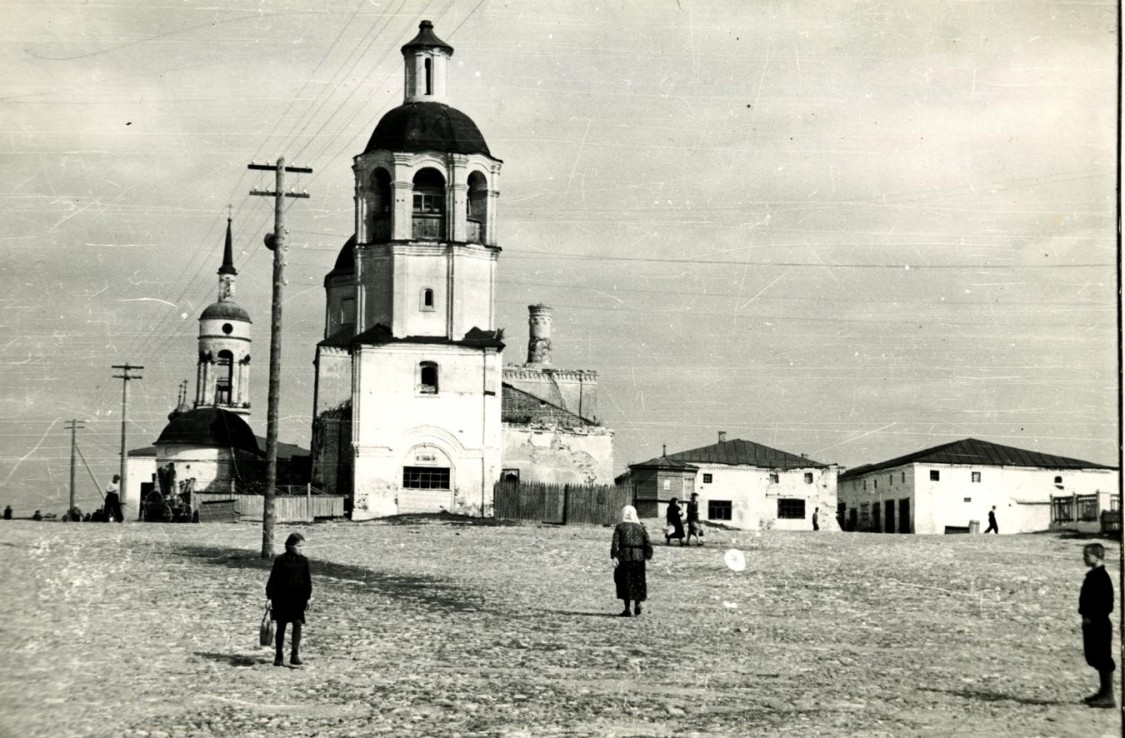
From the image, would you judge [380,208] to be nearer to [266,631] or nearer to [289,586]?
[266,631]

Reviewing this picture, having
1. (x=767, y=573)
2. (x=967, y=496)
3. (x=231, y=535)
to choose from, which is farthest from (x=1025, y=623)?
(x=967, y=496)

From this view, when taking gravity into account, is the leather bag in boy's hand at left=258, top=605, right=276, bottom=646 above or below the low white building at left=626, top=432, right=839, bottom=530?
below

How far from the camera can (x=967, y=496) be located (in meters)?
53.3

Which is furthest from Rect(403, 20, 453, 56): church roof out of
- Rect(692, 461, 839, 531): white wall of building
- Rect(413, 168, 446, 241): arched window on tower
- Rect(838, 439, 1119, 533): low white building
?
Rect(838, 439, 1119, 533): low white building

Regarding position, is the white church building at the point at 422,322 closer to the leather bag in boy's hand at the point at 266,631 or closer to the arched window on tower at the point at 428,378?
the arched window on tower at the point at 428,378

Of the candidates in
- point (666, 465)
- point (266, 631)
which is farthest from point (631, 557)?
point (666, 465)

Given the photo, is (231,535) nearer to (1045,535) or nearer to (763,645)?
(763,645)

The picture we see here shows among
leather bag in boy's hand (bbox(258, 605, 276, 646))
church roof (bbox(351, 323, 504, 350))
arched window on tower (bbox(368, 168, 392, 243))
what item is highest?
arched window on tower (bbox(368, 168, 392, 243))

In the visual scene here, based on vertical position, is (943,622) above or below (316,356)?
below

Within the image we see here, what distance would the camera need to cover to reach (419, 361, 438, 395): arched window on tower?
45500 millimetres

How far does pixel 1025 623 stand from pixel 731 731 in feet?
28.1

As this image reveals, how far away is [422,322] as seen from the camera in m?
46.4

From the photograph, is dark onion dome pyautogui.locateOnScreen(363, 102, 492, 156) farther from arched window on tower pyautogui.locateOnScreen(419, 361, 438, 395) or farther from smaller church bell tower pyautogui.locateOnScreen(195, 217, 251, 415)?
smaller church bell tower pyautogui.locateOnScreen(195, 217, 251, 415)

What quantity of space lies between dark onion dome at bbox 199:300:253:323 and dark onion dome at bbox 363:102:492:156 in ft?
115
